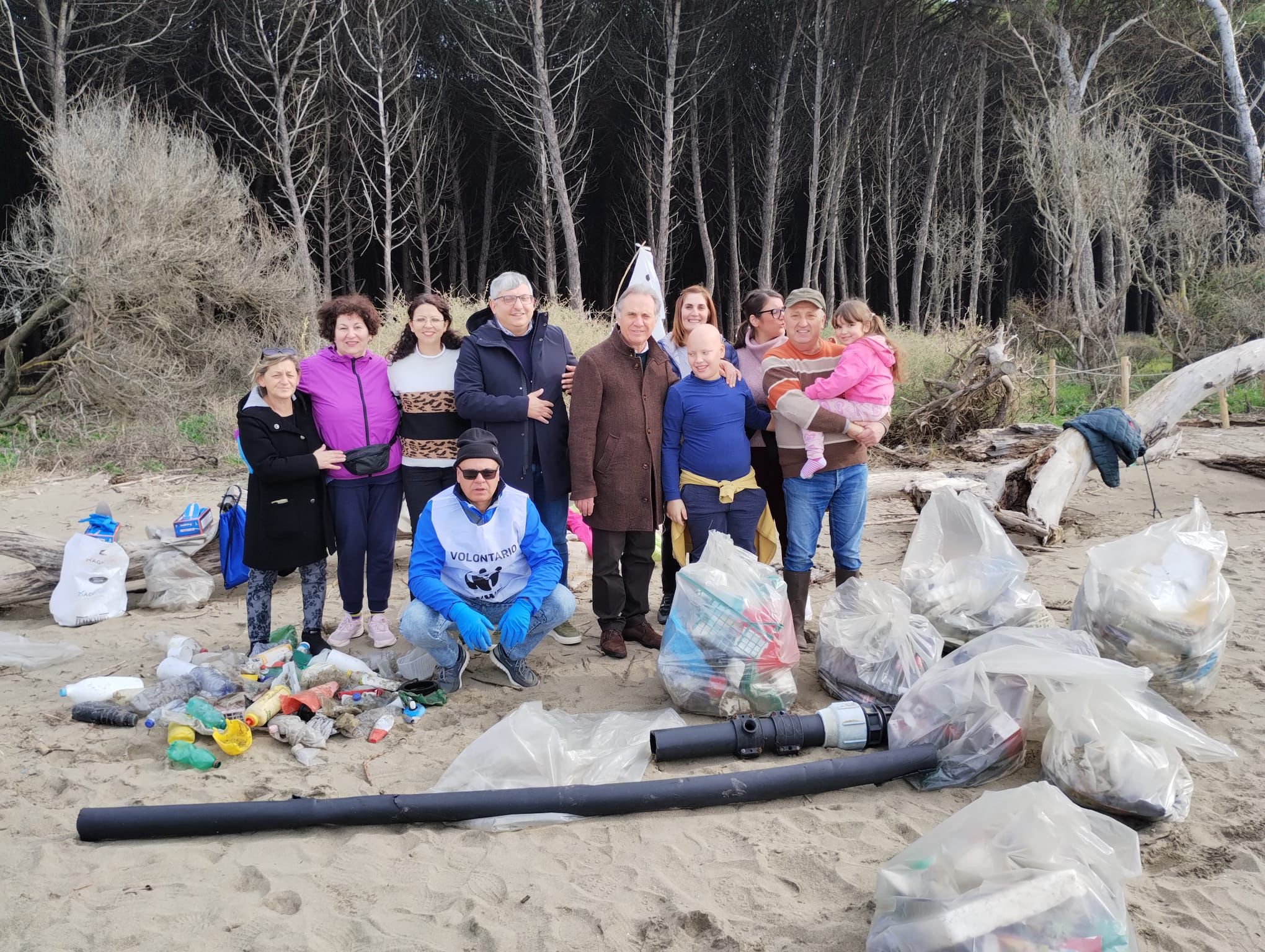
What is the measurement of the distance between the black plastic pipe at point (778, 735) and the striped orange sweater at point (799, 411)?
4.10 ft

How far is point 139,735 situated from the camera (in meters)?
3.35

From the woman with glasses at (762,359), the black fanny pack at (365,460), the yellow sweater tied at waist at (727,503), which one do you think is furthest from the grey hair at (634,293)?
the black fanny pack at (365,460)

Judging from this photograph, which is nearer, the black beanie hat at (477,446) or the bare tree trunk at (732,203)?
the black beanie hat at (477,446)

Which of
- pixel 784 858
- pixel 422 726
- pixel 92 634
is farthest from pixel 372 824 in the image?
pixel 92 634

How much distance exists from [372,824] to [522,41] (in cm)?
1550

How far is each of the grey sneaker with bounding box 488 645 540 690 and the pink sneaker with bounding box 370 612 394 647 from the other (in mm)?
725

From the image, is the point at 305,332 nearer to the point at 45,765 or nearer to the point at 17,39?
the point at 17,39

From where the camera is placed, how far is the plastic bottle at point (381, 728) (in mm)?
3316

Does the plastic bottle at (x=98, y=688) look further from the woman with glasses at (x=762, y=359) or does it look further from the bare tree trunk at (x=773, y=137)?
the bare tree trunk at (x=773, y=137)

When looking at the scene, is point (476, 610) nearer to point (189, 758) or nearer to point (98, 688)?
point (189, 758)

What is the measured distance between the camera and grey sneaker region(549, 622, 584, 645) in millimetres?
4336

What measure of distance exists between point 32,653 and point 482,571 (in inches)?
93.4

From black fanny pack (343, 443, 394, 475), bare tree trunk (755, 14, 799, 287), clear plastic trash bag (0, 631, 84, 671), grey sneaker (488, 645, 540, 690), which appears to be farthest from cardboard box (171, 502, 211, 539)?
bare tree trunk (755, 14, 799, 287)

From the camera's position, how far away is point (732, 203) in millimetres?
18969
